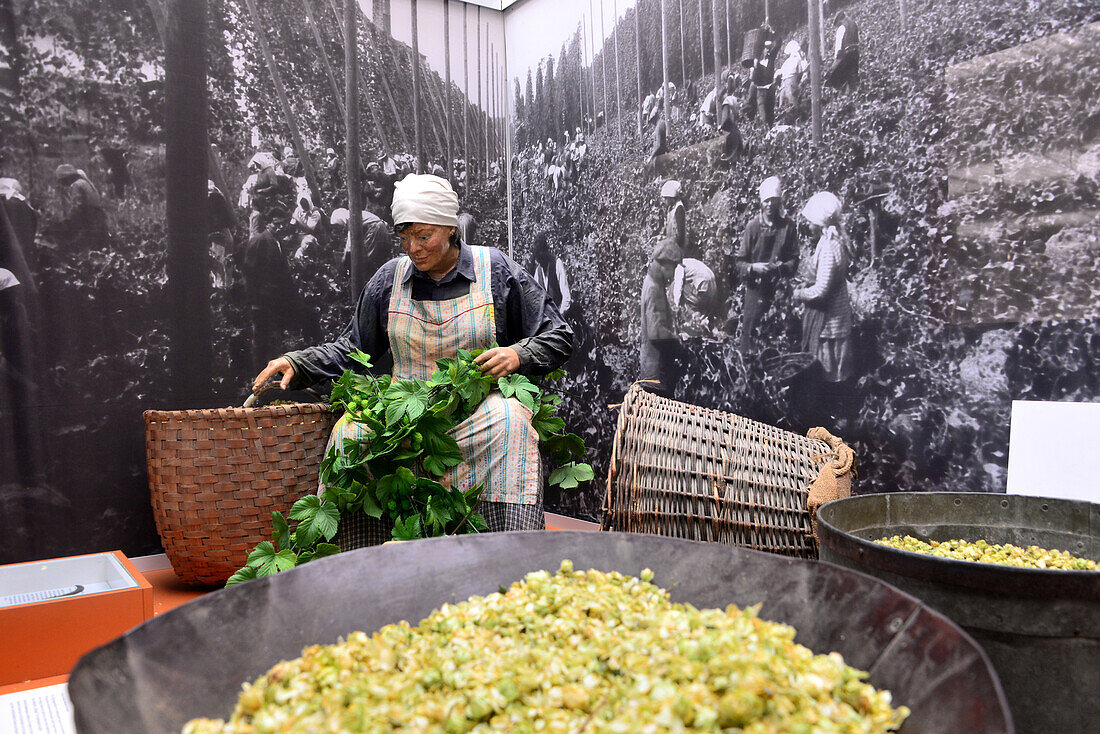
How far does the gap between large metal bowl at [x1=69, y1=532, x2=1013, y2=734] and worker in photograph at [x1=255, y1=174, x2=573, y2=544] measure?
51.7 inches

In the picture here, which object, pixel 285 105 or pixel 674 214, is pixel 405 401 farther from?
pixel 285 105

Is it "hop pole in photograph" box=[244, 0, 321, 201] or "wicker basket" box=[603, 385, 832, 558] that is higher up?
"hop pole in photograph" box=[244, 0, 321, 201]

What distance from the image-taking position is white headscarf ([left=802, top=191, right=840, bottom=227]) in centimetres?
239

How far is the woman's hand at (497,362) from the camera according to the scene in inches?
94.3

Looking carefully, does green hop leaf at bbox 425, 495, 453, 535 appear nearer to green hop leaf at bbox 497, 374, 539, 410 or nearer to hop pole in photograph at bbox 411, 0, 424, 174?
green hop leaf at bbox 497, 374, 539, 410

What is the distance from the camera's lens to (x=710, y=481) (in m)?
1.89

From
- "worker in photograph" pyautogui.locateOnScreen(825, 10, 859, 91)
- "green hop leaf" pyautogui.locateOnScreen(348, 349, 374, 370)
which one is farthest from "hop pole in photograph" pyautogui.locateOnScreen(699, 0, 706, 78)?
"green hop leaf" pyautogui.locateOnScreen(348, 349, 374, 370)

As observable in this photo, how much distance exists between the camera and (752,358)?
269 centimetres

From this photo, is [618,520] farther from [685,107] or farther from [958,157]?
[685,107]

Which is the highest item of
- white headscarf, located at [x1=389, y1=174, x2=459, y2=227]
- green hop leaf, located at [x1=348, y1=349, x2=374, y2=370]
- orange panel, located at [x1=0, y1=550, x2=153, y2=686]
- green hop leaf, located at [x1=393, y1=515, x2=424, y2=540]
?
white headscarf, located at [x1=389, y1=174, x2=459, y2=227]

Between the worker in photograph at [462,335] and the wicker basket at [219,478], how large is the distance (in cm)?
18

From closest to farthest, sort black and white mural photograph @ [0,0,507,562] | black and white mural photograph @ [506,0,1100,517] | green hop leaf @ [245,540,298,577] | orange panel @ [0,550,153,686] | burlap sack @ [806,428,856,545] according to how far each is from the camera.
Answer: orange panel @ [0,550,153,686], burlap sack @ [806,428,856,545], black and white mural photograph @ [506,0,1100,517], green hop leaf @ [245,540,298,577], black and white mural photograph @ [0,0,507,562]

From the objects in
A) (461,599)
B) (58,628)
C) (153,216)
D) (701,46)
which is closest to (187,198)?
(153,216)

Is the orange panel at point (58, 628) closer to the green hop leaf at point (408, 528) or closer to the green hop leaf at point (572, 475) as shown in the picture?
the green hop leaf at point (408, 528)
